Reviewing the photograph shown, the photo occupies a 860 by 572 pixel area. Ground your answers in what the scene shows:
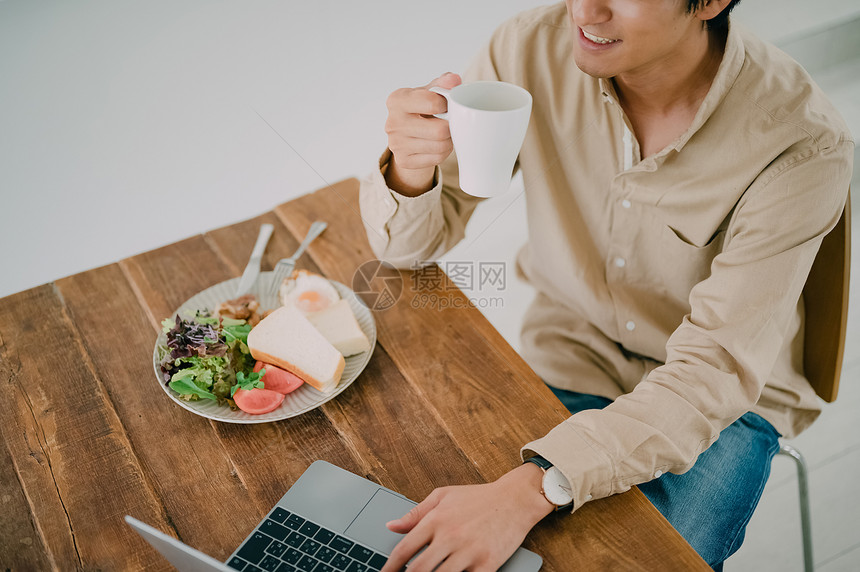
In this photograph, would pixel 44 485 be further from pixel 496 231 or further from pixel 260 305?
pixel 496 231

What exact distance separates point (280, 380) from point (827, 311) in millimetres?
806

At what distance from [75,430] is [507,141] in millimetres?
632

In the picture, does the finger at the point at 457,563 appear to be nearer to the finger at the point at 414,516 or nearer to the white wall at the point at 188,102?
the finger at the point at 414,516

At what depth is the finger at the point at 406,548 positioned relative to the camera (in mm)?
730

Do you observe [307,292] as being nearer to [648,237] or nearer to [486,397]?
[486,397]

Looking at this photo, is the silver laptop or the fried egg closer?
the silver laptop

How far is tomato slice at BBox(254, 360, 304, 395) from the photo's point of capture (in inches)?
35.8

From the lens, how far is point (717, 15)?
0.94 metres

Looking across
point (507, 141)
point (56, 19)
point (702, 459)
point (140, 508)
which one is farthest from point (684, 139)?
point (56, 19)

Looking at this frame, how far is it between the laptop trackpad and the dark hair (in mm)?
698

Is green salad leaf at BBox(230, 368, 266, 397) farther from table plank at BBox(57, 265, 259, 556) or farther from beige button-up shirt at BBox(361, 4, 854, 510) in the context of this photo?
beige button-up shirt at BBox(361, 4, 854, 510)

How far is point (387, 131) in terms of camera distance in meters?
0.94

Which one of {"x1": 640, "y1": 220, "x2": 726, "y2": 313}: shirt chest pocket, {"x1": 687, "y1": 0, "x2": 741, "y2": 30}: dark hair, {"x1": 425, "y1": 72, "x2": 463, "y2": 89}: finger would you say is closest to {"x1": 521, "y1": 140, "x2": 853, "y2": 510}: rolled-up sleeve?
{"x1": 640, "y1": 220, "x2": 726, "y2": 313}: shirt chest pocket

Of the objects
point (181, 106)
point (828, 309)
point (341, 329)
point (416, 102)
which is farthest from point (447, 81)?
point (181, 106)
